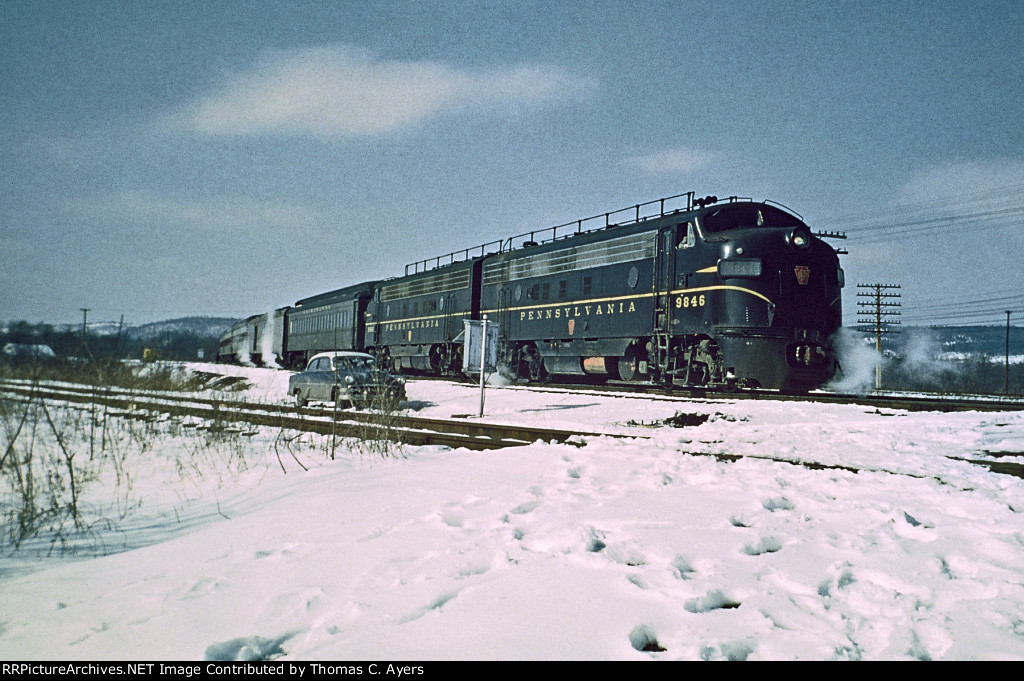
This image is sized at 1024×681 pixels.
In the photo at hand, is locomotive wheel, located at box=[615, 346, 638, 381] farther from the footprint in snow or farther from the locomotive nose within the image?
the footprint in snow

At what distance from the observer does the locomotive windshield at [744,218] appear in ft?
48.1

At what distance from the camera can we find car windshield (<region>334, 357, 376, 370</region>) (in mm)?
15512

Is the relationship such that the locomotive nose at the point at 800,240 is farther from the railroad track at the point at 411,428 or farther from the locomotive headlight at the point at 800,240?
the railroad track at the point at 411,428

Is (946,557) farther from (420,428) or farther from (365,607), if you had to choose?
(420,428)

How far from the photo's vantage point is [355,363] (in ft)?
52.3

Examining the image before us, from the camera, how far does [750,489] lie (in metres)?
5.28

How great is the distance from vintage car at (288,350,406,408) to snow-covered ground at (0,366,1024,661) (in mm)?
7375

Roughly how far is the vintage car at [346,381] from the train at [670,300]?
524 centimetres

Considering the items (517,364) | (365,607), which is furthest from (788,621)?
(517,364)

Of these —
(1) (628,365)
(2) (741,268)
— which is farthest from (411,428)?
(1) (628,365)

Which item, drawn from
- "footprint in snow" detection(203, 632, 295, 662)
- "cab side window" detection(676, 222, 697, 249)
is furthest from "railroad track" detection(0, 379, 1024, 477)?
"cab side window" detection(676, 222, 697, 249)

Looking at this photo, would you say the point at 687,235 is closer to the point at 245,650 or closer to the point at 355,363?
the point at 355,363

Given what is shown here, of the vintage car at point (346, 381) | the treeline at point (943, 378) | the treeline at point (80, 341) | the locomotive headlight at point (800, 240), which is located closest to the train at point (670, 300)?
the locomotive headlight at point (800, 240)
